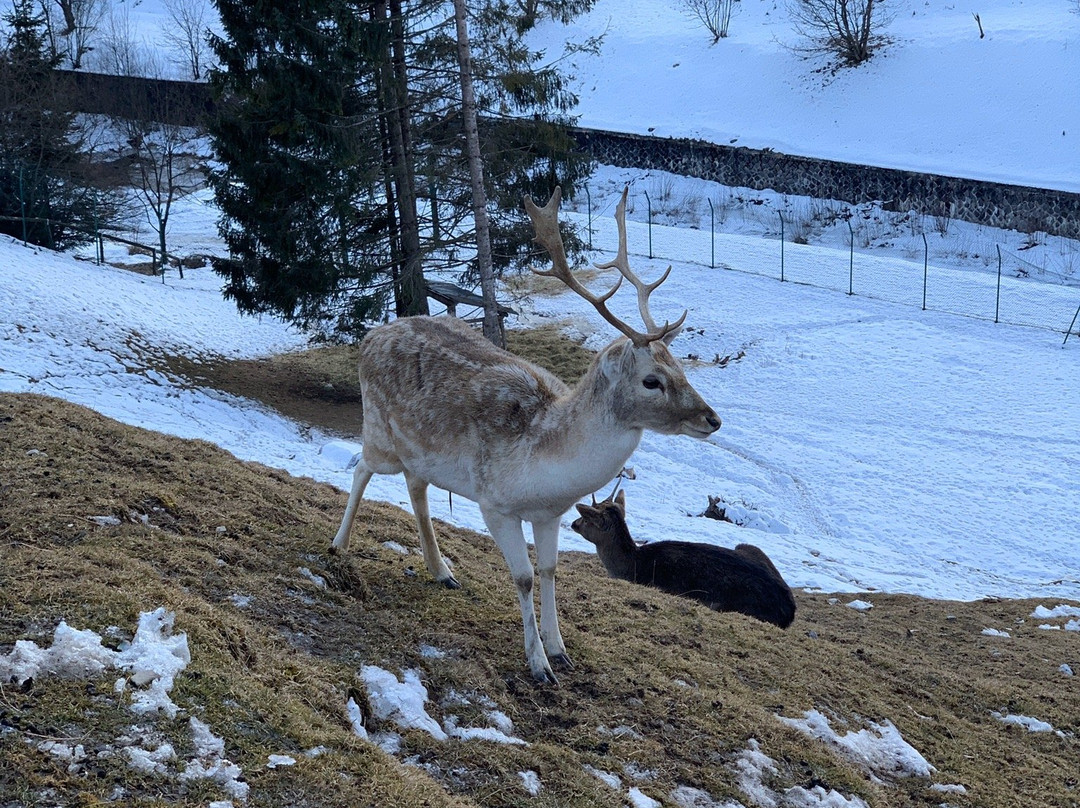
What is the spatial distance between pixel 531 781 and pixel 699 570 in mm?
5428

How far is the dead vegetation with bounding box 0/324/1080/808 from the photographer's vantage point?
488 cm

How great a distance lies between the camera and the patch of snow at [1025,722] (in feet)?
28.5

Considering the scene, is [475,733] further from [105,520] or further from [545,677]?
[105,520]

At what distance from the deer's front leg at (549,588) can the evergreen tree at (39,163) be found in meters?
21.1

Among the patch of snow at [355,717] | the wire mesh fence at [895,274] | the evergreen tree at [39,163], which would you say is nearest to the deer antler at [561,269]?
the patch of snow at [355,717]

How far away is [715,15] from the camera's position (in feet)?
179

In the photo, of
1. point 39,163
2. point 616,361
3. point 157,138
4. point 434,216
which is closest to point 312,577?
point 616,361

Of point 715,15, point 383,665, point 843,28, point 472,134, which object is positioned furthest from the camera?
point 715,15

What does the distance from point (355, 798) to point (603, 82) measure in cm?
5004

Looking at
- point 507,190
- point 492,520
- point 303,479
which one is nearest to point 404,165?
point 507,190

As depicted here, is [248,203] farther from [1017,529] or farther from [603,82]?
[603,82]

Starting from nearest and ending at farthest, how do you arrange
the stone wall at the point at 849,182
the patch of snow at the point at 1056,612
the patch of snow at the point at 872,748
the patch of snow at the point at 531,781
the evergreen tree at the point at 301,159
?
the patch of snow at the point at 531,781 → the patch of snow at the point at 872,748 → the patch of snow at the point at 1056,612 → the evergreen tree at the point at 301,159 → the stone wall at the point at 849,182

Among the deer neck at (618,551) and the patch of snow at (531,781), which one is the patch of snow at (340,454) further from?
the patch of snow at (531,781)

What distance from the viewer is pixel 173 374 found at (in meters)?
19.4
